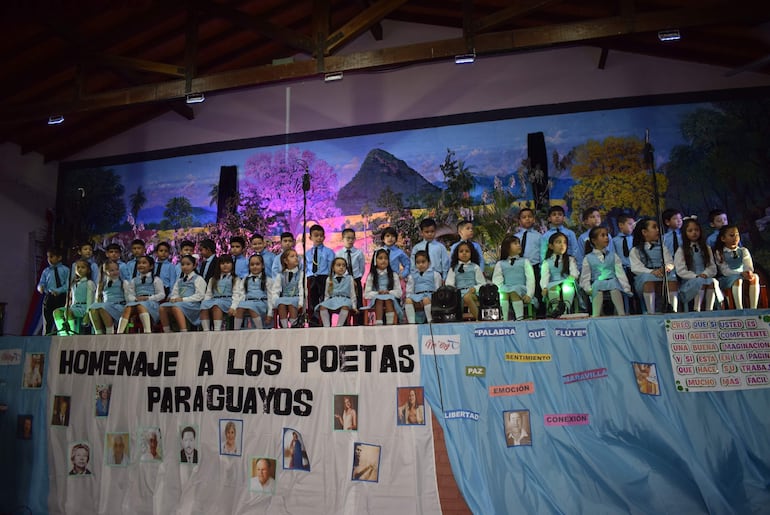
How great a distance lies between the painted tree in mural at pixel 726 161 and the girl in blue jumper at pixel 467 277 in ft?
12.8

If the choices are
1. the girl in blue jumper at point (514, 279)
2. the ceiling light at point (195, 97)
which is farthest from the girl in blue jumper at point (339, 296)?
the ceiling light at point (195, 97)

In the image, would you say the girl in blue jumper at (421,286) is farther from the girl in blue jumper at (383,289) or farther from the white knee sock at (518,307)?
the white knee sock at (518,307)

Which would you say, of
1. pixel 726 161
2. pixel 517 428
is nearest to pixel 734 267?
pixel 517 428

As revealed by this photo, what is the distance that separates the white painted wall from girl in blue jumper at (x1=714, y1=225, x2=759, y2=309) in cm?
390

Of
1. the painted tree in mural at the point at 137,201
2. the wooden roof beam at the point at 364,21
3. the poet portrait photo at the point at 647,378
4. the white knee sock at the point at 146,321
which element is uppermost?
the wooden roof beam at the point at 364,21

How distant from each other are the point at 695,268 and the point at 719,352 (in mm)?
1608

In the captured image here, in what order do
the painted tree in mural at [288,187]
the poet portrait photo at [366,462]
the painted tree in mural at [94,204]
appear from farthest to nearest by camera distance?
Result: the painted tree in mural at [94,204] → the painted tree in mural at [288,187] → the poet portrait photo at [366,462]

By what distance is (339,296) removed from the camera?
20.7ft

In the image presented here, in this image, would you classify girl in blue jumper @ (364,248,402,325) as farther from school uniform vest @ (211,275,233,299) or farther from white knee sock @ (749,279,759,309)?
white knee sock @ (749,279,759,309)

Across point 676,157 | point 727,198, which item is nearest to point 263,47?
point 676,157

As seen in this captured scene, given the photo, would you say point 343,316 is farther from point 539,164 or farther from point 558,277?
point 539,164

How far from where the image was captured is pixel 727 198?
8.05 m

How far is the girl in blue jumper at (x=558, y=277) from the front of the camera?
18.7 ft

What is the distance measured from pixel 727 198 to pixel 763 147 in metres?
0.86
